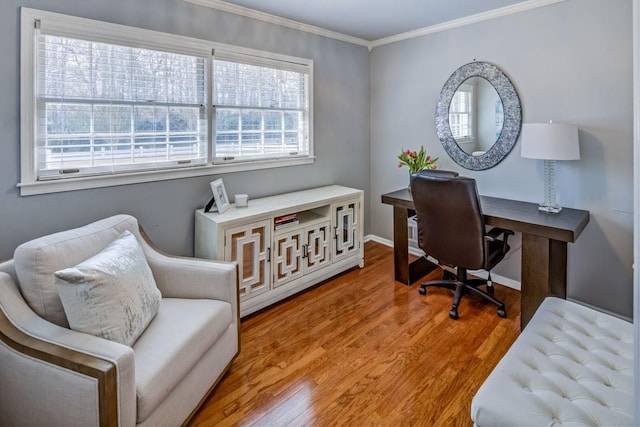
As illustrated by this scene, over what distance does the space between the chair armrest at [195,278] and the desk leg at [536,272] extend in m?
1.91

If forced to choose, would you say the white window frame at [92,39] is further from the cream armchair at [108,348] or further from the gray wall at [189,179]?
→ the cream armchair at [108,348]

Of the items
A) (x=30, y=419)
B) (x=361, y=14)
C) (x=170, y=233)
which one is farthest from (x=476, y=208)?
(x=30, y=419)

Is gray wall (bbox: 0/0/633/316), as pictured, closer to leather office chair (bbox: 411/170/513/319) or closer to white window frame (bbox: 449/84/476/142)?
white window frame (bbox: 449/84/476/142)

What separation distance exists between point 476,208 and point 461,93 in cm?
142

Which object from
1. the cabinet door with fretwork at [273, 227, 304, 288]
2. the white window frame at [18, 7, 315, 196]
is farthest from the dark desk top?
the white window frame at [18, 7, 315, 196]

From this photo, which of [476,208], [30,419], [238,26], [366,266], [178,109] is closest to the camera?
[30,419]

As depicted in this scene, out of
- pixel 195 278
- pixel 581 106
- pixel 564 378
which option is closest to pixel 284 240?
pixel 195 278

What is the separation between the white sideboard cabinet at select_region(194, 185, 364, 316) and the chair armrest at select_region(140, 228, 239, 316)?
458mm

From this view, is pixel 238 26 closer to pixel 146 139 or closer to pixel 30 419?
pixel 146 139

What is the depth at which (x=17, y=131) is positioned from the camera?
2.03 m

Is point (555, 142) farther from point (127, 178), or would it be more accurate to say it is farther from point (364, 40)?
point (127, 178)

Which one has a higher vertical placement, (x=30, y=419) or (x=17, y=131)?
(x=17, y=131)

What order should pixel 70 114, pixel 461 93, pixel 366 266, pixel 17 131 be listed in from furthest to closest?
pixel 366 266 < pixel 461 93 < pixel 70 114 < pixel 17 131

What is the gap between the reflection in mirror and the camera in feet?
10.4
